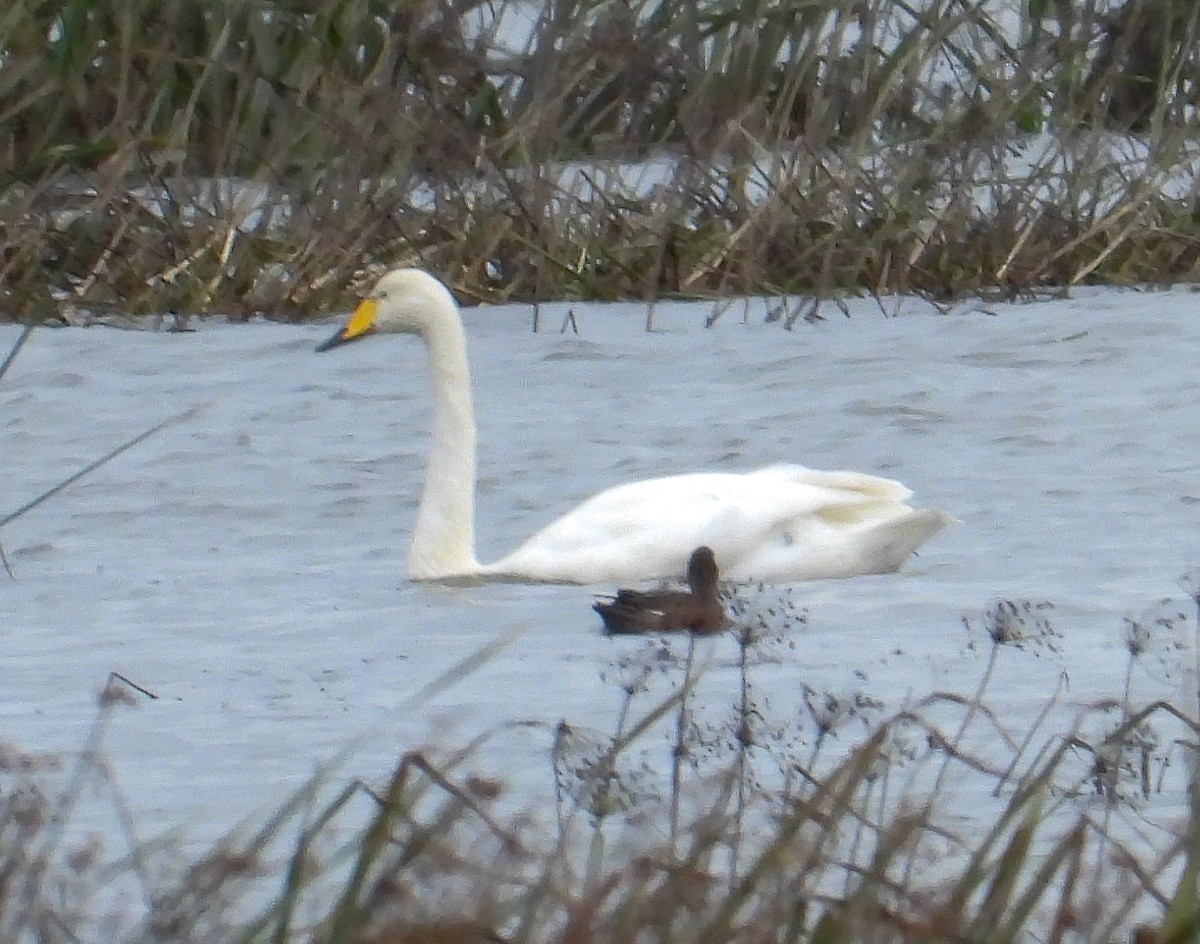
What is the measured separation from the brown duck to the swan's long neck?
3.02 feet

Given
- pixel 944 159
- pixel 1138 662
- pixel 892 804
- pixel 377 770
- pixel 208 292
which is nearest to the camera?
pixel 892 804

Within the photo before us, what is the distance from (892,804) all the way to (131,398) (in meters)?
5.30

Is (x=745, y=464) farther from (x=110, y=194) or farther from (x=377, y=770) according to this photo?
(x=377, y=770)

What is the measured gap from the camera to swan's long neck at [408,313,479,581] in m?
7.04

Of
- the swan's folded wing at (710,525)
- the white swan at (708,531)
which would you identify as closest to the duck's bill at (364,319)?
the white swan at (708,531)

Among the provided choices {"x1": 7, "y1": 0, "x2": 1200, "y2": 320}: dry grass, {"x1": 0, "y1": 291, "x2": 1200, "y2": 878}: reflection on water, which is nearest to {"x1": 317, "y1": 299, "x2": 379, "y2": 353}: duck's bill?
{"x1": 0, "y1": 291, "x2": 1200, "y2": 878}: reflection on water

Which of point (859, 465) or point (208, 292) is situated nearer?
point (859, 465)

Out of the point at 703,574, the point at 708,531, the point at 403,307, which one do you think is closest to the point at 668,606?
the point at 703,574

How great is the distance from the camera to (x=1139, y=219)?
10461 mm

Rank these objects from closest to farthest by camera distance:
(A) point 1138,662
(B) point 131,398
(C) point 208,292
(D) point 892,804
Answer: (D) point 892,804, (A) point 1138,662, (B) point 131,398, (C) point 208,292

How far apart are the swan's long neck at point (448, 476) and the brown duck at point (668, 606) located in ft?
3.02

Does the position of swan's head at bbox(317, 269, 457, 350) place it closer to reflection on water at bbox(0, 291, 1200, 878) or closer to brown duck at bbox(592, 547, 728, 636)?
reflection on water at bbox(0, 291, 1200, 878)

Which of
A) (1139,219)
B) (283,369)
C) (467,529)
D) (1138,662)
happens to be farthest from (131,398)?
(1138,662)

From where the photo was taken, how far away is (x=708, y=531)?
271 inches
